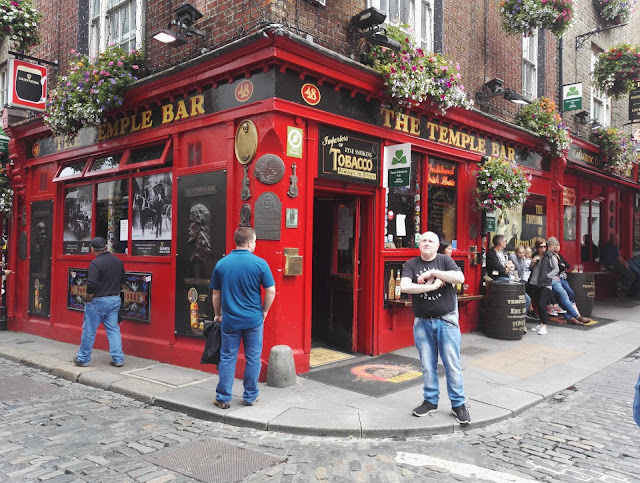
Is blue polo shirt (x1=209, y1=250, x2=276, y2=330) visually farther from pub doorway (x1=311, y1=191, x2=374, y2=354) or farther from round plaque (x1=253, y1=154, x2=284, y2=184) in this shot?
pub doorway (x1=311, y1=191, x2=374, y2=354)

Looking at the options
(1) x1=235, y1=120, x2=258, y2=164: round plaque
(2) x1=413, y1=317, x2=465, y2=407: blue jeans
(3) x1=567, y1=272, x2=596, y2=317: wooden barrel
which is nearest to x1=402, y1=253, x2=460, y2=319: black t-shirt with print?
(2) x1=413, y1=317, x2=465, y2=407: blue jeans

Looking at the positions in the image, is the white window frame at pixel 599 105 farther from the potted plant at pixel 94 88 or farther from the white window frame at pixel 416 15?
the potted plant at pixel 94 88

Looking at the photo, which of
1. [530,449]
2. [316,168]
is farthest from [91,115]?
[530,449]

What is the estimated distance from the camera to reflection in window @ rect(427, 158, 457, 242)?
9.23 m

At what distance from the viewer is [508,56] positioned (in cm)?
1130

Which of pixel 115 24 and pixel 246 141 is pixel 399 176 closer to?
pixel 246 141

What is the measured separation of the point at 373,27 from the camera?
25.0 ft

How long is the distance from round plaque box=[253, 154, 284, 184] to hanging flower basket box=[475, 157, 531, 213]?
4.82 meters

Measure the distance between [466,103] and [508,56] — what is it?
3.54 m

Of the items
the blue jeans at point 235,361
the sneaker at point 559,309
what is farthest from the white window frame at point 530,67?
the blue jeans at point 235,361

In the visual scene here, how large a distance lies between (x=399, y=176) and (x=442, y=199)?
1.93 meters

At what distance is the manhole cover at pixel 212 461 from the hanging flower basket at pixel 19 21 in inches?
353

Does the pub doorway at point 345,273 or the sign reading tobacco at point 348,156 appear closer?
the sign reading tobacco at point 348,156

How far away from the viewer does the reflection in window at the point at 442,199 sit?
9.23 meters
